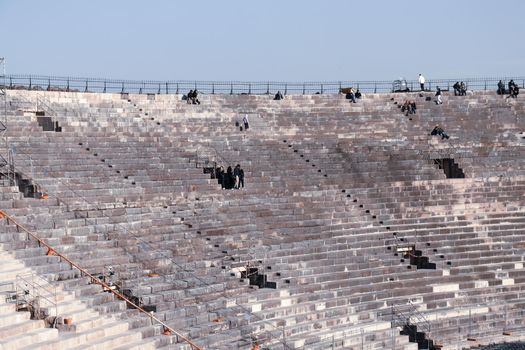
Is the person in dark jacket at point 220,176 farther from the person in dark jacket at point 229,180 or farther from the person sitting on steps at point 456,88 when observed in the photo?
the person sitting on steps at point 456,88

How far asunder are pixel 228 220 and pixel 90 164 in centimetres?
393

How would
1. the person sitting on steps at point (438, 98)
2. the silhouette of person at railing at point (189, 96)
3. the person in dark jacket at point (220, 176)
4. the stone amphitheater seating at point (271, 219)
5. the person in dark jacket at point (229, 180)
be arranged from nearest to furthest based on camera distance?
the stone amphitheater seating at point (271, 219) → the person in dark jacket at point (229, 180) → the person in dark jacket at point (220, 176) → the silhouette of person at railing at point (189, 96) → the person sitting on steps at point (438, 98)

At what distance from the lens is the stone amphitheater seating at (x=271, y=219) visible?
76.9ft

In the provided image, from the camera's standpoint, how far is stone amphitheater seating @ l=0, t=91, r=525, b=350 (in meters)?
23.5

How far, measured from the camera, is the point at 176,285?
24.4m

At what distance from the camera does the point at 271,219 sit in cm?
2983

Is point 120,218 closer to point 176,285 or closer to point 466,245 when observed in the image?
point 176,285

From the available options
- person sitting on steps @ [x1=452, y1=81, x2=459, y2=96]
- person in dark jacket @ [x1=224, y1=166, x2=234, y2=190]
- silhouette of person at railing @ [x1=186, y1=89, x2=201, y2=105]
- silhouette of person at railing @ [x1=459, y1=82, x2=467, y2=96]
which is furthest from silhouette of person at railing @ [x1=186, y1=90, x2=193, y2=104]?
silhouette of person at railing @ [x1=459, y1=82, x2=467, y2=96]

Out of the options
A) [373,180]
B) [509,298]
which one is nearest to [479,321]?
[509,298]

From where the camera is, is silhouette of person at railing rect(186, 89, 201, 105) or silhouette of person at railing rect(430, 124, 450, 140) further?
silhouette of person at railing rect(430, 124, 450, 140)

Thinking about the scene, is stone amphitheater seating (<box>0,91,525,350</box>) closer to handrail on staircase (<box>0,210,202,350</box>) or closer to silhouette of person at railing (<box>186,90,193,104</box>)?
handrail on staircase (<box>0,210,202,350</box>)

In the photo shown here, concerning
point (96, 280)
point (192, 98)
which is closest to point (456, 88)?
point (192, 98)

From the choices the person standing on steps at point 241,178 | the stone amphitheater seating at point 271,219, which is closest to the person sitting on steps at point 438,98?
the stone amphitheater seating at point 271,219

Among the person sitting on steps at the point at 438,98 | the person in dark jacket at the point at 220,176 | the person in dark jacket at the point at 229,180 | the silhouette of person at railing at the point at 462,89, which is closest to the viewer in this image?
the person in dark jacket at the point at 229,180
